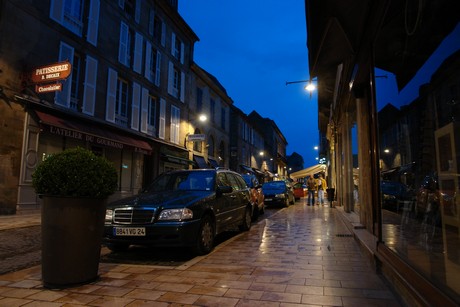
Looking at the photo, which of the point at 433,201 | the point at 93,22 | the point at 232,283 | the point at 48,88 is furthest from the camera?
the point at 93,22

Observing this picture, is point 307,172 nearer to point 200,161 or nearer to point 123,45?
point 200,161

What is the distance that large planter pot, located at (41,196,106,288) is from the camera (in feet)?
13.7

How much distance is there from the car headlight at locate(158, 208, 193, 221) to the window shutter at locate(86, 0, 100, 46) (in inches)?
512

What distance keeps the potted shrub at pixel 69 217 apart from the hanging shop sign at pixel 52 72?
30.3ft

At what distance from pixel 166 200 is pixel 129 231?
78 centimetres

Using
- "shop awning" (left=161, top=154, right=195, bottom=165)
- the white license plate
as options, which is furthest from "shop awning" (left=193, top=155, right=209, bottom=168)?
the white license plate

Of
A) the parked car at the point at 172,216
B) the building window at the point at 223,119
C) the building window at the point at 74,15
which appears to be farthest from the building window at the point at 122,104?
the building window at the point at 223,119

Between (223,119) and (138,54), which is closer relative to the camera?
(138,54)

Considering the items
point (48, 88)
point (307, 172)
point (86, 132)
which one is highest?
point (48, 88)

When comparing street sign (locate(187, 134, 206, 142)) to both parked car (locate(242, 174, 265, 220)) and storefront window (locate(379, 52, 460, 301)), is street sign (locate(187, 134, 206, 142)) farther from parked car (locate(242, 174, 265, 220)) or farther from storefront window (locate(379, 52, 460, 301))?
storefront window (locate(379, 52, 460, 301))

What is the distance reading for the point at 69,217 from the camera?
4188 mm

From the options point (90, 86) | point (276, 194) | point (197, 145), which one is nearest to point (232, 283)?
point (90, 86)

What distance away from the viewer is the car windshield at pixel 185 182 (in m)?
7.43

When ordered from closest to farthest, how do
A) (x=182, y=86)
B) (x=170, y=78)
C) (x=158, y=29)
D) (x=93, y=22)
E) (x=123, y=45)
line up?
(x=93, y=22), (x=123, y=45), (x=158, y=29), (x=170, y=78), (x=182, y=86)
